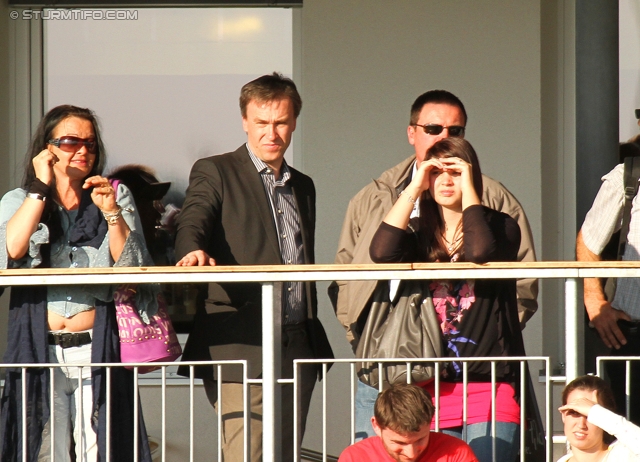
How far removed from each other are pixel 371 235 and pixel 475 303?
571 millimetres

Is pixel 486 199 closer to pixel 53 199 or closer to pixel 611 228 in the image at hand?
pixel 611 228

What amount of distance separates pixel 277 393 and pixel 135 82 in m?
3.51

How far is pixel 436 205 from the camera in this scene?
3906 mm

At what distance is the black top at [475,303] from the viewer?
146 inches

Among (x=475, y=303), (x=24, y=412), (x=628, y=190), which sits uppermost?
(x=628, y=190)

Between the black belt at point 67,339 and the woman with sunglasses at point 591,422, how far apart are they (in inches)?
70.9

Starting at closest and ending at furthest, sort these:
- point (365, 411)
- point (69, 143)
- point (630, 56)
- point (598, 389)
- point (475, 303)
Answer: point (598, 389), point (475, 303), point (365, 411), point (69, 143), point (630, 56)

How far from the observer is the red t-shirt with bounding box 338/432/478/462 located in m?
3.51

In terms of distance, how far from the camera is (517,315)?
3.87 metres

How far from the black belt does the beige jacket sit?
3.36 ft

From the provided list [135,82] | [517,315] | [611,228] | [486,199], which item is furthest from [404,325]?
[135,82]

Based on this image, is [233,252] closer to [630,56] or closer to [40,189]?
[40,189]

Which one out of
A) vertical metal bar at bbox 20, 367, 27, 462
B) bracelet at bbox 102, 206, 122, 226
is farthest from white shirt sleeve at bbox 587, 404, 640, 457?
vertical metal bar at bbox 20, 367, 27, 462

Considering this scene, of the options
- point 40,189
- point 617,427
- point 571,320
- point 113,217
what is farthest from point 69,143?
point 617,427
